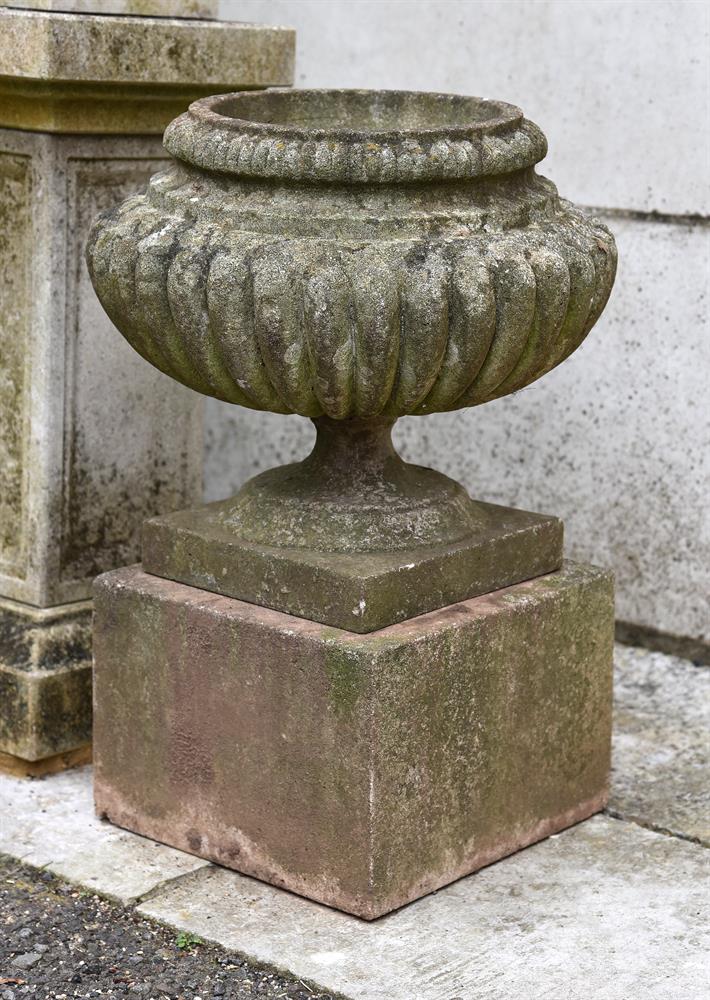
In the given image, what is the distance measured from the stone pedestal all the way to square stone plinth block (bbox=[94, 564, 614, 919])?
0.35 metres

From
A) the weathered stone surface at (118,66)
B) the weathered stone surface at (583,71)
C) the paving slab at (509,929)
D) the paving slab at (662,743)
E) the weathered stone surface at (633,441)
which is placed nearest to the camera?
the paving slab at (509,929)

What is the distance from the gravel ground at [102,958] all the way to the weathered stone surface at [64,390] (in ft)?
1.99

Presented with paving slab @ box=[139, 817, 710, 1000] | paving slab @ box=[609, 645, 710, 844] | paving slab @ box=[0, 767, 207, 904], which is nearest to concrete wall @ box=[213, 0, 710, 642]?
paving slab @ box=[609, 645, 710, 844]

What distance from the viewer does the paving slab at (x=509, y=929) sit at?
9.75ft

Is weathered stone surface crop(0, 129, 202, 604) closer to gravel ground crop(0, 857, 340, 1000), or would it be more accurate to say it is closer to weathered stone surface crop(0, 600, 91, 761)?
weathered stone surface crop(0, 600, 91, 761)

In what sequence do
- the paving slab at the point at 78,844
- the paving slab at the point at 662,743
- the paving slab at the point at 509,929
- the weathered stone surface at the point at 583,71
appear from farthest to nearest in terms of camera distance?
the weathered stone surface at the point at 583,71
the paving slab at the point at 662,743
the paving slab at the point at 78,844
the paving slab at the point at 509,929

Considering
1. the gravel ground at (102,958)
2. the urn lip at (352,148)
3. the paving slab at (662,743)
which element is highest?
the urn lip at (352,148)

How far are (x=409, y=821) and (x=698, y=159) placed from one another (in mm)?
1956

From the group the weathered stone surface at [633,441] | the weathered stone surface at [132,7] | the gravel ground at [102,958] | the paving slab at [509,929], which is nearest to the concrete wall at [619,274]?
the weathered stone surface at [633,441]

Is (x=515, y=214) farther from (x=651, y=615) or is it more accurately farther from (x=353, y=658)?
(x=651, y=615)

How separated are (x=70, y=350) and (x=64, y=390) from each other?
0.09m

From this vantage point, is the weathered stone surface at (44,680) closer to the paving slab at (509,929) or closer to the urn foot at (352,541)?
the urn foot at (352,541)

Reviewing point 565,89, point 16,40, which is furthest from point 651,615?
point 16,40

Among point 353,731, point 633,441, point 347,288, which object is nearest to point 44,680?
point 353,731
